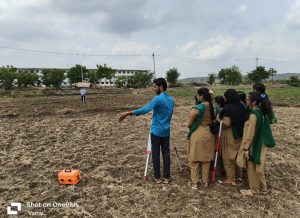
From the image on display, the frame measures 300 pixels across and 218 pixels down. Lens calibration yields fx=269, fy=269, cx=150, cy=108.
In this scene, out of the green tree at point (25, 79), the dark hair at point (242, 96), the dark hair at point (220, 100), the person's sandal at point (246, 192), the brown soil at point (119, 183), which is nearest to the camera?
the brown soil at point (119, 183)

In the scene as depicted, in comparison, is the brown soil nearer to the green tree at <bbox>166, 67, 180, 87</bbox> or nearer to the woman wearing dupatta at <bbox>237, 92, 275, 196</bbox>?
the woman wearing dupatta at <bbox>237, 92, 275, 196</bbox>

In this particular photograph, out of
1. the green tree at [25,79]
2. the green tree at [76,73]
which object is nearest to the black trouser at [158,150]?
the green tree at [25,79]

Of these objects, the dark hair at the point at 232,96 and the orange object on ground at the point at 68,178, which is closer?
the dark hair at the point at 232,96

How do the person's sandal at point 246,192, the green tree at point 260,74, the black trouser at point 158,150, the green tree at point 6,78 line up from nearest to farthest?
the person's sandal at point 246,192
the black trouser at point 158,150
the green tree at point 6,78
the green tree at point 260,74

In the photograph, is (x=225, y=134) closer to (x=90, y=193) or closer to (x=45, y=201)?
(x=90, y=193)

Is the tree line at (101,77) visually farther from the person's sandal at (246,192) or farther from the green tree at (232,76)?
the person's sandal at (246,192)

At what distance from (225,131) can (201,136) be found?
0.51 metres

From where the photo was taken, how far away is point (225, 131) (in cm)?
487

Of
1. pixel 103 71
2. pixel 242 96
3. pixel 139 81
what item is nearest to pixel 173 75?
pixel 139 81

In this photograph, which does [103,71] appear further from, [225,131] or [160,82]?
[225,131]

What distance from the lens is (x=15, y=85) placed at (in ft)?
189

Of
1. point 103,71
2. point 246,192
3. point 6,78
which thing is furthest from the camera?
point 103,71

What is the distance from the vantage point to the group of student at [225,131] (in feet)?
14.4

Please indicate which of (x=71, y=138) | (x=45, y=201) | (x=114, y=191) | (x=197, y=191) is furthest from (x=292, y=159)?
(x=71, y=138)
